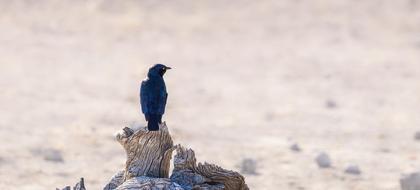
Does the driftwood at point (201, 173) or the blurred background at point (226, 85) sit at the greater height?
the blurred background at point (226, 85)

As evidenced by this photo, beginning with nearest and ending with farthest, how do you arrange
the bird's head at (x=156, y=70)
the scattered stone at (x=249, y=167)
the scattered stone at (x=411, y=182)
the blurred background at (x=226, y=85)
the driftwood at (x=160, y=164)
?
the driftwood at (x=160, y=164), the bird's head at (x=156, y=70), the scattered stone at (x=411, y=182), the scattered stone at (x=249, y=167), the blurred background at (x=226, y=85)

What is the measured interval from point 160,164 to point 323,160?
9458mm

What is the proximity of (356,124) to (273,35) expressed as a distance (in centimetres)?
1127

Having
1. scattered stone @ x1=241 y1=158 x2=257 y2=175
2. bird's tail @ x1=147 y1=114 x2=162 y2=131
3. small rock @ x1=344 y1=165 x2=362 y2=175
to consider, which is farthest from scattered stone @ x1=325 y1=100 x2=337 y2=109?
bird's tail @ x1=147 y1=114 x2=162 y2=131

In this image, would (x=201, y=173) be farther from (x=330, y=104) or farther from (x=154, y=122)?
(x=330, y=104)

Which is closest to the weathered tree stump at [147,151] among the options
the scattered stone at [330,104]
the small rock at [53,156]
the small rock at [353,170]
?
the small rock at [53,156]

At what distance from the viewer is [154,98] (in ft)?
31.3

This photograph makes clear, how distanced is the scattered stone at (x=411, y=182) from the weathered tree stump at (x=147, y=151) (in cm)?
721

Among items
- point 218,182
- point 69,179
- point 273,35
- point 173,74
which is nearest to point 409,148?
point 69,179

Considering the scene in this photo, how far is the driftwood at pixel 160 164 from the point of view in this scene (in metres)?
9.52

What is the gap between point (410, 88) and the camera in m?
28.0

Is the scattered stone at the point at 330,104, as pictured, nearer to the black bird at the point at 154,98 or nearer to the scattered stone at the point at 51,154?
the scattered stone at the point at 51,154

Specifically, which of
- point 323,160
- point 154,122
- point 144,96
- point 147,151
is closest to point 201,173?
point 147,151

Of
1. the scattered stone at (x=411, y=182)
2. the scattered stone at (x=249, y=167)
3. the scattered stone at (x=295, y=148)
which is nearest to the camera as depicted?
the scattered stone at (x=411, y=182)
